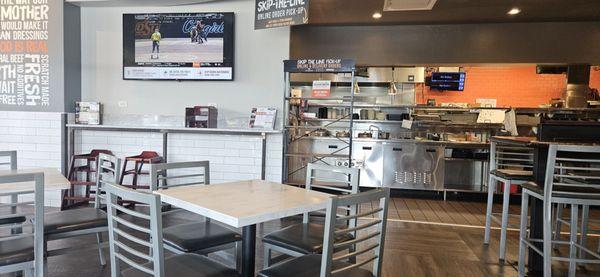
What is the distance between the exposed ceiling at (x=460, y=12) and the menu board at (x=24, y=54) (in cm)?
373

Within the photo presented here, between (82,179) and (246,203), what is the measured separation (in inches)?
178

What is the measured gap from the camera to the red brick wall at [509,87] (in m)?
8.69

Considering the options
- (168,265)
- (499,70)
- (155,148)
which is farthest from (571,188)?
(499,70)

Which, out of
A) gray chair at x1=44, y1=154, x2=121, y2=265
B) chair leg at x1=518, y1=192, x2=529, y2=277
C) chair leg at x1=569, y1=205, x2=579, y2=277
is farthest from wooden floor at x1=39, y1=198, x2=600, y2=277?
gray chair at x1=44, y1=154, x2=121, y2=265

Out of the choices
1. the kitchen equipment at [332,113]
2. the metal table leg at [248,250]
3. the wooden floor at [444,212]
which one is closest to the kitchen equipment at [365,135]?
the kitchen equipment at [332,113]

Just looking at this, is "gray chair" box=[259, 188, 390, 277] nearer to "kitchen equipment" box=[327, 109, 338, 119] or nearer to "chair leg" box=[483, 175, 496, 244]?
"chair leg" box=[483, 175, 496, 244]

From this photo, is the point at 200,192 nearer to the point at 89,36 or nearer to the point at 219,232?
the point at 219,232

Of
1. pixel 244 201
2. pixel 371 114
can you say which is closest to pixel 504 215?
pixel 244 201

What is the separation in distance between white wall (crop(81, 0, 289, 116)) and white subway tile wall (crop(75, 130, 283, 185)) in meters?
0.38

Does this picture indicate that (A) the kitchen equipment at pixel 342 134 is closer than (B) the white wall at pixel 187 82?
No

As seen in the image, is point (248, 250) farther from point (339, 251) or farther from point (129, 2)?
point (129, 2)

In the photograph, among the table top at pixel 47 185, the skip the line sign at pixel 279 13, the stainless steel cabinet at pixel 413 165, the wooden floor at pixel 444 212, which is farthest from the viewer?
the stainless steel cabinet at pixel 413 165

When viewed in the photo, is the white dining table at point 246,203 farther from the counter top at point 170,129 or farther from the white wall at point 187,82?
the white wall at point 187,82

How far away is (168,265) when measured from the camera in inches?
78.5
